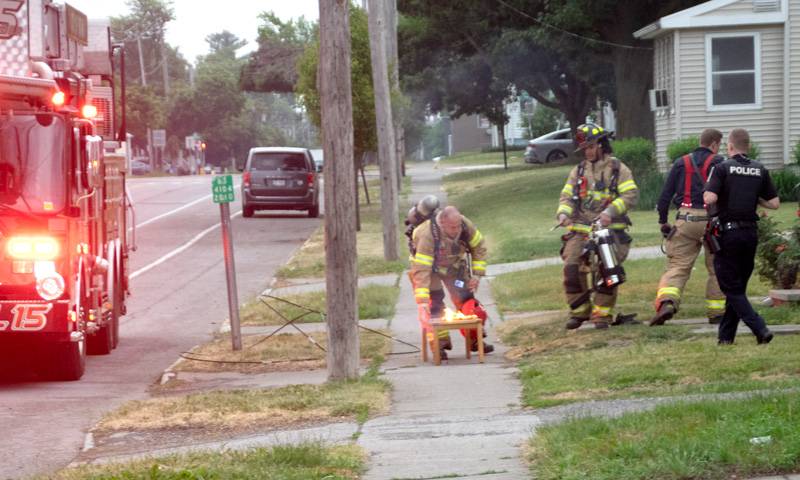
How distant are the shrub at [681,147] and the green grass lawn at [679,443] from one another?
19570 millimetres

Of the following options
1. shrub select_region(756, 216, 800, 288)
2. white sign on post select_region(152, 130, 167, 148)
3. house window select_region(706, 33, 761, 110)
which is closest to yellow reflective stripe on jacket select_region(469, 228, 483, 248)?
shrub select_region(756, 216, 800, 288)

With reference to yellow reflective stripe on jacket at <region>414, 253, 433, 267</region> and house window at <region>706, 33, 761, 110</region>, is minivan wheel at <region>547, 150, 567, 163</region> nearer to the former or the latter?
house window at <region>706, 33, 761, 110</region>

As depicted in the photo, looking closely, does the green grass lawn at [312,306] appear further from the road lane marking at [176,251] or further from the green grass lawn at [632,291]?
the road lane marking at [176,251]

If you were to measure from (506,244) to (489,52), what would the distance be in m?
19.5

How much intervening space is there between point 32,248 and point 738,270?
19.2ft

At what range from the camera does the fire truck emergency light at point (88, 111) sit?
1293cm

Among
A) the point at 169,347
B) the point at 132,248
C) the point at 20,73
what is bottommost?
the point at 169,347

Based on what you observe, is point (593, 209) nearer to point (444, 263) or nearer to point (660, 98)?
point (444, 263)

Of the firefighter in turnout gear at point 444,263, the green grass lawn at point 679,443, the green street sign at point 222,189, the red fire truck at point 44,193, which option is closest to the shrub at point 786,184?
the green street sign at point 222,189

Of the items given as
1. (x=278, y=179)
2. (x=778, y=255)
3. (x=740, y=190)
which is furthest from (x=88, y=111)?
(x=278, y=179)

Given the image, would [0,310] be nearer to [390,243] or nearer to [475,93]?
[390,243]

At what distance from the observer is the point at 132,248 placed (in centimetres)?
1658

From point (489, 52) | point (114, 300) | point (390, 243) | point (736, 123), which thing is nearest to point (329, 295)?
point (114, 300)

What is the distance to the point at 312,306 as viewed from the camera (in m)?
17.5
